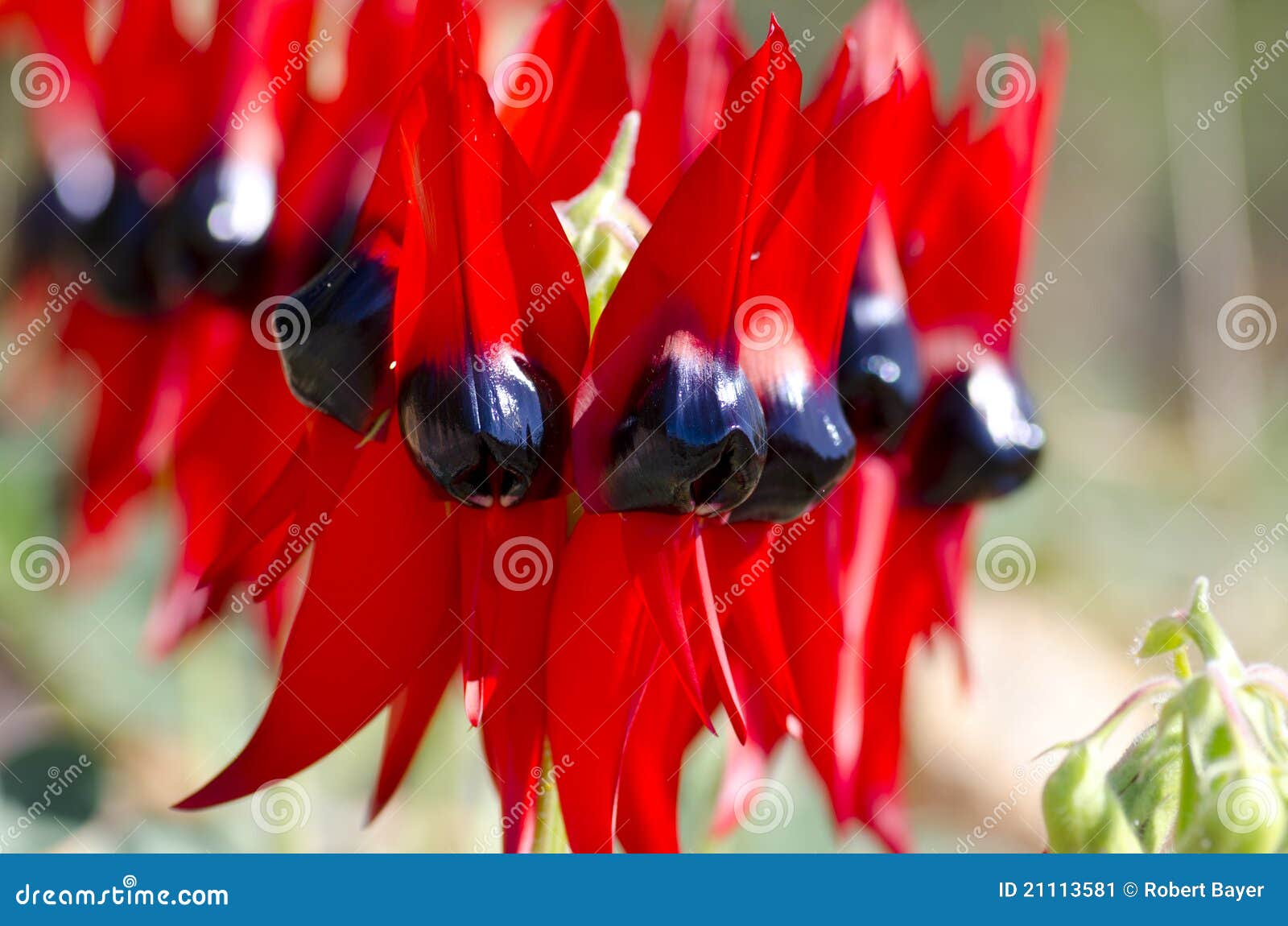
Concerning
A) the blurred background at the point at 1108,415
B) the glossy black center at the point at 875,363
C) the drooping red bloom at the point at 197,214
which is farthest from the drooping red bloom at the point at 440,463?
the blurred background at the point at 1108,415

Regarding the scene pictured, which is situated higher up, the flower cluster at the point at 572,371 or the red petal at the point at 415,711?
the flower cluster at the point at 572,371

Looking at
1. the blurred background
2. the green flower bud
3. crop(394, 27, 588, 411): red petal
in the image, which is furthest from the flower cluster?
the blurred background

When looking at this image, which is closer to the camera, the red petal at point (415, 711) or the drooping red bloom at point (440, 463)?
the drooping red bloom at point (440, 463)

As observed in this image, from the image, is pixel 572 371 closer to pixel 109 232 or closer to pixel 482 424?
pixel 482 424

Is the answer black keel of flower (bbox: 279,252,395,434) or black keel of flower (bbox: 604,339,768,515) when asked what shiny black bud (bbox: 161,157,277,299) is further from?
black keel of flower (bbox: 604,339,768,515)

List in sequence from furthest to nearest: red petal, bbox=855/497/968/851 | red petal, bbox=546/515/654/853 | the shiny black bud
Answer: red petal, bbox=855/497/968/851 → the shiny black bud → red petal, bbox=546/515/654/853

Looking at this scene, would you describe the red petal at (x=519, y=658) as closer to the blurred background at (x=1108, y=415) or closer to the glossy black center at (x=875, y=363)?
the glossy black center at (x=875, y=363)
